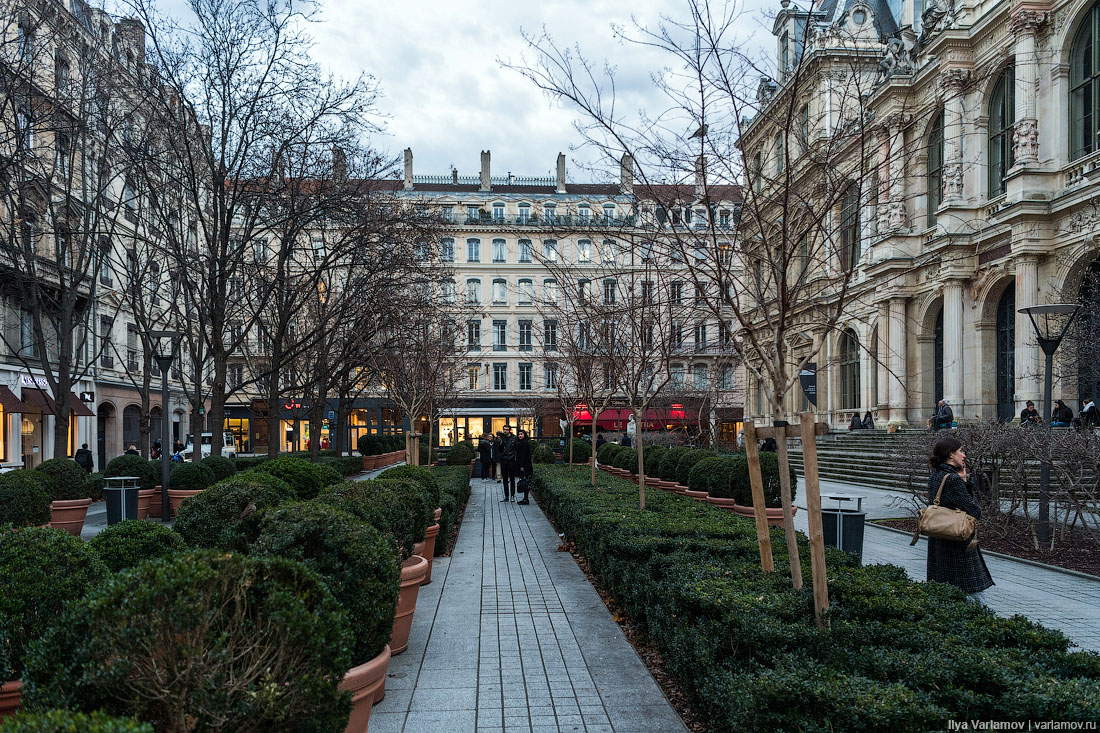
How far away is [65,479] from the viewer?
14484 millimetres

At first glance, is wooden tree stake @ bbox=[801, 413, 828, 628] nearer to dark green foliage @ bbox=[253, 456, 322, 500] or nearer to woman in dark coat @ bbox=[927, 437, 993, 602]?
woman in dark coat @ bbox=[927, 437, 993, 602]

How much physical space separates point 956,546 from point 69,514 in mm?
14562

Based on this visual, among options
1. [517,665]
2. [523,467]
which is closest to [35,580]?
[517,665]

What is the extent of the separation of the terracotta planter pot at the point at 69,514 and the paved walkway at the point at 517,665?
26.4 feet

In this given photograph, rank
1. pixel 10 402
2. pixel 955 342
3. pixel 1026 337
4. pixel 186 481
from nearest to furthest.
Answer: pixel 186 481 → pixel 1026 337 → pixel 10 402 → pixel 955 342

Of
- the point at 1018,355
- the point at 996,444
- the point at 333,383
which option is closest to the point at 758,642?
the point at 996,444

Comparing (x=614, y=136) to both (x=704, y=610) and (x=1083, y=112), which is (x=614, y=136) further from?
(x=1083, y=112)

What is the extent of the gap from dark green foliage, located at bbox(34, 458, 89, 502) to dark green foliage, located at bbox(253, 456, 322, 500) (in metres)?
5.09

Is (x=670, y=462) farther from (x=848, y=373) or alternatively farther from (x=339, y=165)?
(x=848, y=373)

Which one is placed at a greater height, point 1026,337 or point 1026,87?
point 1026,87

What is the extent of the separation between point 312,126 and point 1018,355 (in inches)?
938

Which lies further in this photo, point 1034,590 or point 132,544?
point 1034,590

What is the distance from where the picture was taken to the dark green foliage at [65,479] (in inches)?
564

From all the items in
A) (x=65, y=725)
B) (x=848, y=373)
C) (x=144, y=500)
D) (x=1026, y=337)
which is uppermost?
(x=1026, y=337)
